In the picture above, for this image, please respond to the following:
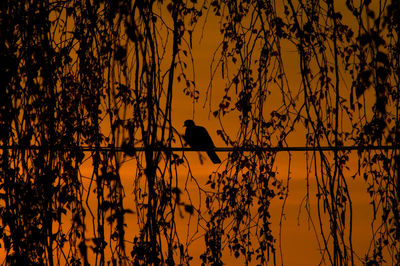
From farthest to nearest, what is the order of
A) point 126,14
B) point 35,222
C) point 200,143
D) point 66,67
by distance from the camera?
1. point 200,143
2. point 66,67
3. point 35,222
4. point 126,14

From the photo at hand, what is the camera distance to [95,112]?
1.89m

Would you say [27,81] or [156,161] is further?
[27,81]

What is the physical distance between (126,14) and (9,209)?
748 mm

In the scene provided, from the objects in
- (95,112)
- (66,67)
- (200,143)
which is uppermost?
(200,143)

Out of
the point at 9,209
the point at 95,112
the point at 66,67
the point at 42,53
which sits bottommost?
the point at 9,209

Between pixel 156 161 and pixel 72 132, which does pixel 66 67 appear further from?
pixel 156 161

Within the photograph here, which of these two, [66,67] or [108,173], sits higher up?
[66,67]

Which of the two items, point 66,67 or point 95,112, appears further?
point 66,67

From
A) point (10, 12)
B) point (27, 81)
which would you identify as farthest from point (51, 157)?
point (10, 12)

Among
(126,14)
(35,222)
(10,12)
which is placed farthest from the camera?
(35,222)

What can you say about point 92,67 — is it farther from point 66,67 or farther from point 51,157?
point 51,157

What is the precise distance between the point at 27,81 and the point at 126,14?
1.73 ft

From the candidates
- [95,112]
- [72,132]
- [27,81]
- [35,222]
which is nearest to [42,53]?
[27,81]

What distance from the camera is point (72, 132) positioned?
2213 millimetres
